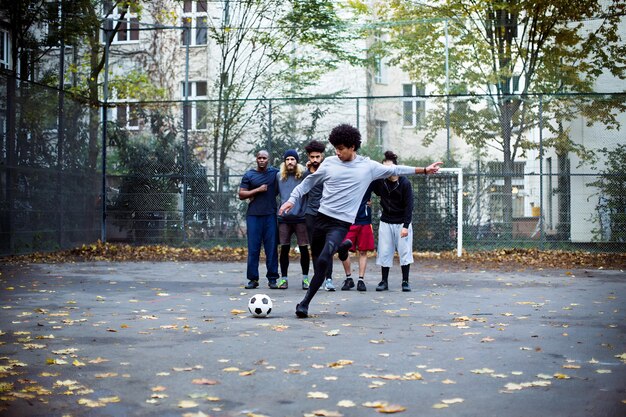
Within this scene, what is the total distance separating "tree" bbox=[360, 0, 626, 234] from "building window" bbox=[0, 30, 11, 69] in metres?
9.10

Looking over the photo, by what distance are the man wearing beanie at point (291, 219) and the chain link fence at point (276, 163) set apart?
23.7ft

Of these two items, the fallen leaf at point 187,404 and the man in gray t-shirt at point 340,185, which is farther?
the man in gray t-shirt at point 340,185

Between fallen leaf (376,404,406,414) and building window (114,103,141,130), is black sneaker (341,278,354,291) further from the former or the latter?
building window (114,103,141,130)

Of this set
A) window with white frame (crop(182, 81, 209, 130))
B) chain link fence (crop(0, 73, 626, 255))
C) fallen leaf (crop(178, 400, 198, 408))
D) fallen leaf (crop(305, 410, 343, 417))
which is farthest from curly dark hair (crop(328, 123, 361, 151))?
window with white frame (crop(182, 81, 209, 130))

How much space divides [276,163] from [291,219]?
330 inches

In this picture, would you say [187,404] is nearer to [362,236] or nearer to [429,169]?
[429,169]

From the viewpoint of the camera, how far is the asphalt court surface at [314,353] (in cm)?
560

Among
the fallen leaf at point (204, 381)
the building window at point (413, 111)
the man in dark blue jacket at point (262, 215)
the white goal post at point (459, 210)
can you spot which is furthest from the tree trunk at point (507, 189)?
the fallen leaf at point (204, 381)

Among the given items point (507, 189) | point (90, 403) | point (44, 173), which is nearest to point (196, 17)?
point (44, 173)

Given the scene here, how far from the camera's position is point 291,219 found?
45.3 feet

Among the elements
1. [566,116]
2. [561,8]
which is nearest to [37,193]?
[566,116]

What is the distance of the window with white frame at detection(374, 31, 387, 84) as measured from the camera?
28.7 meters

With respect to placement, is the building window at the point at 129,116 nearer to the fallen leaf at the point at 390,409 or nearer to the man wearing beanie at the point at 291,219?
the man wearing beanie at the point at 291,219

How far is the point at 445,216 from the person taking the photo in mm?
21391
